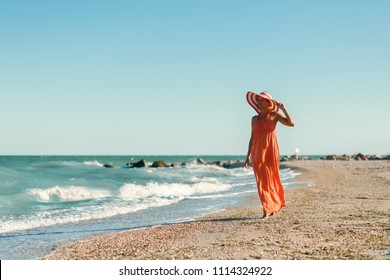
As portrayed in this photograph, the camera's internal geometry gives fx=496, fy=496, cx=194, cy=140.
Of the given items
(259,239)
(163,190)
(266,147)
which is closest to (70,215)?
(266,147)

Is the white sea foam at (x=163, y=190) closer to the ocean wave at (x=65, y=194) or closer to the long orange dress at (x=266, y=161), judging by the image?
the ocean wave at (x=65, y=194)

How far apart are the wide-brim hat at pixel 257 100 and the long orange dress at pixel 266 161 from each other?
0.26m

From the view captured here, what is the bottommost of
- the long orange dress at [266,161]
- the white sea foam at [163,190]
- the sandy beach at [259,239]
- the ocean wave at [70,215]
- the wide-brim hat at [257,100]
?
the white sea foam at [163,190]

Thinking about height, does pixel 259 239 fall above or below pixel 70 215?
above

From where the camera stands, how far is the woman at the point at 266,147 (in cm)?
952

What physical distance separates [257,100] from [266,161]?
1296 millimetres

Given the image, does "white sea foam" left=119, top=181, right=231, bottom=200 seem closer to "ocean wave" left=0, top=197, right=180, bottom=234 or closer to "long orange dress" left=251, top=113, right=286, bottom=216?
"ocean wave" left=0, top=197, right=180, bottom=234

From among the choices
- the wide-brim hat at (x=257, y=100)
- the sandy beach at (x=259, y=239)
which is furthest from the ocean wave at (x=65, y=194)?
the wide-brim hat at (x=257, y=100)

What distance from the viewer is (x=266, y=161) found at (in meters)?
10.0

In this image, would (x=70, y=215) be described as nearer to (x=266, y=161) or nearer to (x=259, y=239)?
(x=266, y=161)

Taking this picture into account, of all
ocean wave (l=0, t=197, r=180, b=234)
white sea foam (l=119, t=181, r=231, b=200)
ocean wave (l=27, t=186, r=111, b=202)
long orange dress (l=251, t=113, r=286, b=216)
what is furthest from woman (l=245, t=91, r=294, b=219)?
white sea foam (l=119, t=181, r=231, b=200)

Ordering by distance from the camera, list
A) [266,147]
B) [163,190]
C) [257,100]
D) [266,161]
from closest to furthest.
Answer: [257,100] → [266,147] → [266,161] → [163,190]
